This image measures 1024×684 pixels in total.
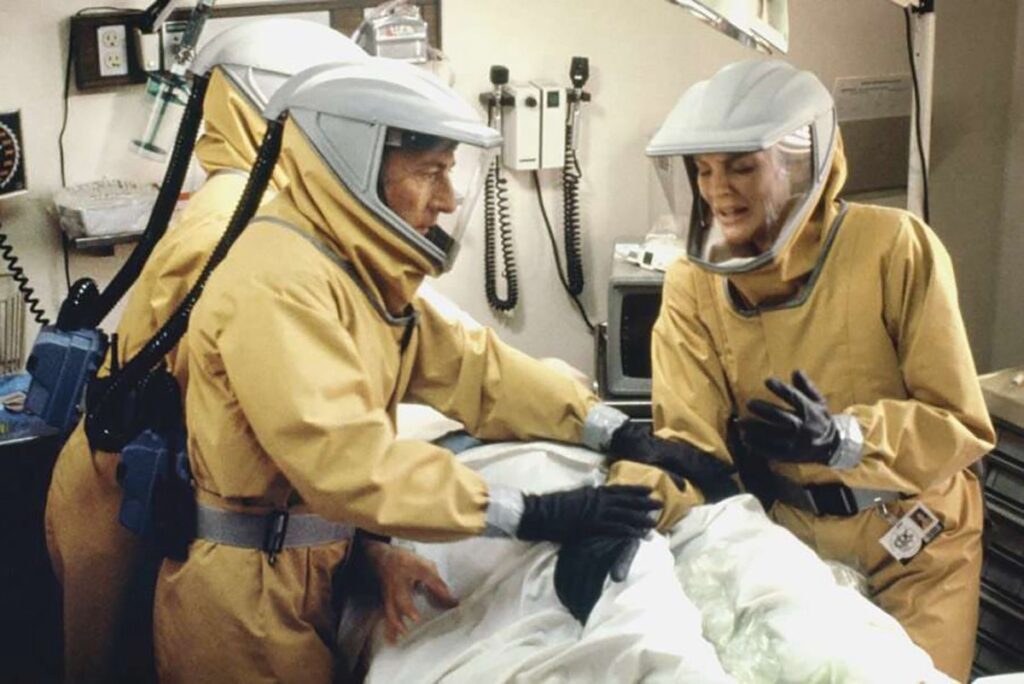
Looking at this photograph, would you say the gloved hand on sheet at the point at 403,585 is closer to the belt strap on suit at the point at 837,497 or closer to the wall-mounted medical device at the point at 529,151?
the belt strap on suit at the point at 837,497

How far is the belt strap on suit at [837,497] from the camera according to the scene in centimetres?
216

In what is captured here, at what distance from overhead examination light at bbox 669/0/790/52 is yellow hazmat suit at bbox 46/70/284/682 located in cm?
84

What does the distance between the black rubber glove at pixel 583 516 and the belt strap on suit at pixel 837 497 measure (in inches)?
15.1

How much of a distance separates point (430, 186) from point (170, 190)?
78 centimetres

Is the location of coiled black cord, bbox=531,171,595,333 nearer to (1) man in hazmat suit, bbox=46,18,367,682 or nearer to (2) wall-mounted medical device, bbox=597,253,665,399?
(2) wall-mounted medical device, bbox=597,253,665,399

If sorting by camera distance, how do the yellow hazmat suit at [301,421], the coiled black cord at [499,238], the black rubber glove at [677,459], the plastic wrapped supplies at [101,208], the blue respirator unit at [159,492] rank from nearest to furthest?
the yellow hazmat suit at [301,421]
the blue respirator unit at [159,492]
the black rubber glove at [677,459]
the plastic wrapped supplies at [101,208]
the coiled black cord at [499,238]

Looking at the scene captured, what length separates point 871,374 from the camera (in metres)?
2.17

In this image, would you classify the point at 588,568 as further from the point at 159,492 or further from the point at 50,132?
the point at 50,132

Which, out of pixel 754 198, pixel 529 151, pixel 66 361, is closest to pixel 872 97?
pixel 529 151

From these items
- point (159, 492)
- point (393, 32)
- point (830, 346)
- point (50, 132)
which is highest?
point (393, 32)

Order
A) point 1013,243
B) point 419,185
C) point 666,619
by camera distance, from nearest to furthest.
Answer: point 666,619, point 419,185, point 1013,243

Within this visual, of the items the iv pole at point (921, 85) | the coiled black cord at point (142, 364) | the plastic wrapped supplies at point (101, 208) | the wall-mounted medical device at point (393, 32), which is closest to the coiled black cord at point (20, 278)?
the plastic wrapped supplies at point (101, 208)

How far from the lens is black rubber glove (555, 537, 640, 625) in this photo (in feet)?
5.95

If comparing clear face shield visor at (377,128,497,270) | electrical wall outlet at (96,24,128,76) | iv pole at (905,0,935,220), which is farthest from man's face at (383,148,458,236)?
electrical wall outlet at (96,24,128,76)
